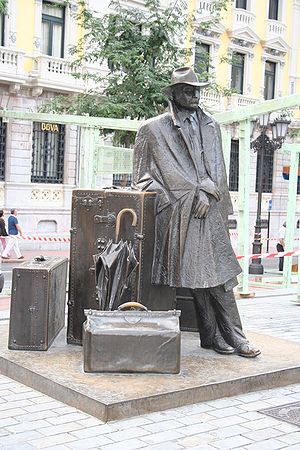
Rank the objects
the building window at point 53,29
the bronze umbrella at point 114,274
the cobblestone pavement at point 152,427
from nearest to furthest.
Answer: the cobblestone pavement at point 152,427 < the bronze umbrella at point 114,274 < the building window at point 53,29

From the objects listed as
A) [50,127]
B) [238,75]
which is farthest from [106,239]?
[238,75]

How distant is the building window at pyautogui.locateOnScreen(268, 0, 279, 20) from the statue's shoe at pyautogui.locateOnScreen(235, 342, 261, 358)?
30.1 meters

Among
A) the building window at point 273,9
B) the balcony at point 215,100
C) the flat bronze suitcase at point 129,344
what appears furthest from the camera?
the building window at point 273,9

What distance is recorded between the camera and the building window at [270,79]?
3425 cm

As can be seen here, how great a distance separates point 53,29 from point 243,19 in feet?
33.9

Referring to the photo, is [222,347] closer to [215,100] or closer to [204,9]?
[204,9]

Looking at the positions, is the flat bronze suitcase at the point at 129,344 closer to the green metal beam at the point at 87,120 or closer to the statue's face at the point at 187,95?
the statue's face at the point at 187,95

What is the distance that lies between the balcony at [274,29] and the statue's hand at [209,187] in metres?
29.0

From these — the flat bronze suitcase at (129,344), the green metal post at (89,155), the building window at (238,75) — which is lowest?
the flat bronze suitcase at (129,344)

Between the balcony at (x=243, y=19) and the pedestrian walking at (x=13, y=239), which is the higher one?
the balcony at (x=243, y=19)

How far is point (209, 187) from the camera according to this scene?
582 centimetres

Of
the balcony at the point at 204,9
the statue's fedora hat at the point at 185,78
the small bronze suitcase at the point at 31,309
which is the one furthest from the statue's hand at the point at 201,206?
the balcony at the point at 204,9

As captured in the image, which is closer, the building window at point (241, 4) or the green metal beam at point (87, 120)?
the green metal beam at point (87, 120)

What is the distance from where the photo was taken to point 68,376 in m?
5.25
